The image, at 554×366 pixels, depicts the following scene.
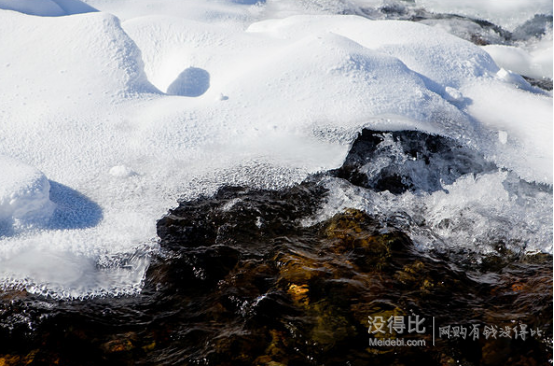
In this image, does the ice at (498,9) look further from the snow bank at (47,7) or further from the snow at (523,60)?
the snow bank at (47,7)

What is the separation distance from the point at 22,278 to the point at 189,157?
1639 millimetres

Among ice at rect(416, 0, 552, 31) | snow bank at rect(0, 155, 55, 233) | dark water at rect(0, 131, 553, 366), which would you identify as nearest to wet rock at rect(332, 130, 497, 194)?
dark water at rect(0, 131, 553, 366)

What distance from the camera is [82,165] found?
4.06 m

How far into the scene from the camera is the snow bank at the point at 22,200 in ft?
11.1

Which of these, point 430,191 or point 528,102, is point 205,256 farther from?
point 528,102

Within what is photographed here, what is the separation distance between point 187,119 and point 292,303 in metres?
2.12

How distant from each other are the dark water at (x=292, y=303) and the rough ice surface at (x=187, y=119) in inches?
7.9

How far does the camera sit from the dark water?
2.92 m

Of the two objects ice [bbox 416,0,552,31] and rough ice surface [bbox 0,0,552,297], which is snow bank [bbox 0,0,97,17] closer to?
rough ice surface [bbox 0,0,552,297]

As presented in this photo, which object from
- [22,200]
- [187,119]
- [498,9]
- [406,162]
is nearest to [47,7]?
[187,119]

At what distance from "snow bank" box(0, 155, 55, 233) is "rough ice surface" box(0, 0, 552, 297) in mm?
16

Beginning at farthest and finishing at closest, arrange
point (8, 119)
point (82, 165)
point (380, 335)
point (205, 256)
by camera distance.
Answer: point (8, 119)
point (82, 165)
point (205, 256)
point (380, 335)

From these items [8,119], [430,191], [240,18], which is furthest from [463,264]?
[240,18]

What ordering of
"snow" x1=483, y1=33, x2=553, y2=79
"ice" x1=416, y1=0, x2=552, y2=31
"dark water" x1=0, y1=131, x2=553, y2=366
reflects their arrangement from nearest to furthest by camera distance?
"dark water" x1=0, y1=131, x2=553, y2=366 → "snow" x1=483, y1=33, x2=553, y2=79 → "ice" x1=416, y1=0, x2=552, y2=31
